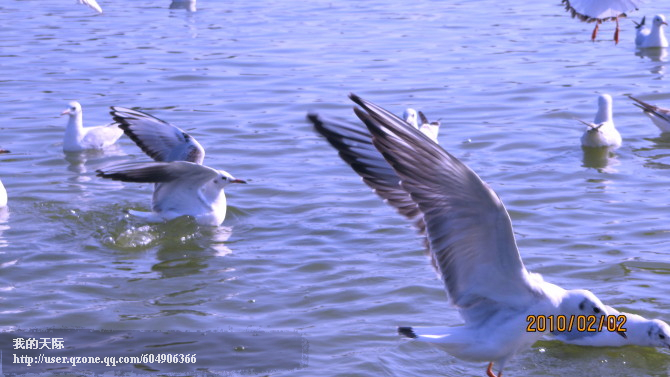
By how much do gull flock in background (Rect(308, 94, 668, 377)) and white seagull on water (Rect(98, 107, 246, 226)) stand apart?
412 centimetres

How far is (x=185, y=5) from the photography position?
23.3 meters

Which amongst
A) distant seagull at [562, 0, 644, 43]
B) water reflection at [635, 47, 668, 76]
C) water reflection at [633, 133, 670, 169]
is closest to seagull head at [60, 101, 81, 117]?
distant seagull at [562, 0, 644, 43]

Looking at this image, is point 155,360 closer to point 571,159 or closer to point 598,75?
point 571,159

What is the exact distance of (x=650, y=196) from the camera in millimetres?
10664

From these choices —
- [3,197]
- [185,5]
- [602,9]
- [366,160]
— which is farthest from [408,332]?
[185,5]

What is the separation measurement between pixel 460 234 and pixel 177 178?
5092mm

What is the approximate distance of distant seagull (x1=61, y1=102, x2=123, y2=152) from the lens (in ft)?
41.8

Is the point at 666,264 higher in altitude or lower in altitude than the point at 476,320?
lower

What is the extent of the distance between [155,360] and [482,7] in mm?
16639

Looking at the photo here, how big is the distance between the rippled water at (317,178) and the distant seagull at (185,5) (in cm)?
134

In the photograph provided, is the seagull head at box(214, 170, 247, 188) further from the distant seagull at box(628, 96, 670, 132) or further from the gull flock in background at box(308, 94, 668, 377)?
the distant seagull at box(628, 96, 670, 132)

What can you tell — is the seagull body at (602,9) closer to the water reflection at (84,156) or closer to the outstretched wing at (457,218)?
the water reflection at (84,156)

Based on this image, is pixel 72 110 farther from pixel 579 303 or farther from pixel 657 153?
pixel 579 303

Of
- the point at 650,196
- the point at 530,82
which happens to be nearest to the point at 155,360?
the point at 650,196
